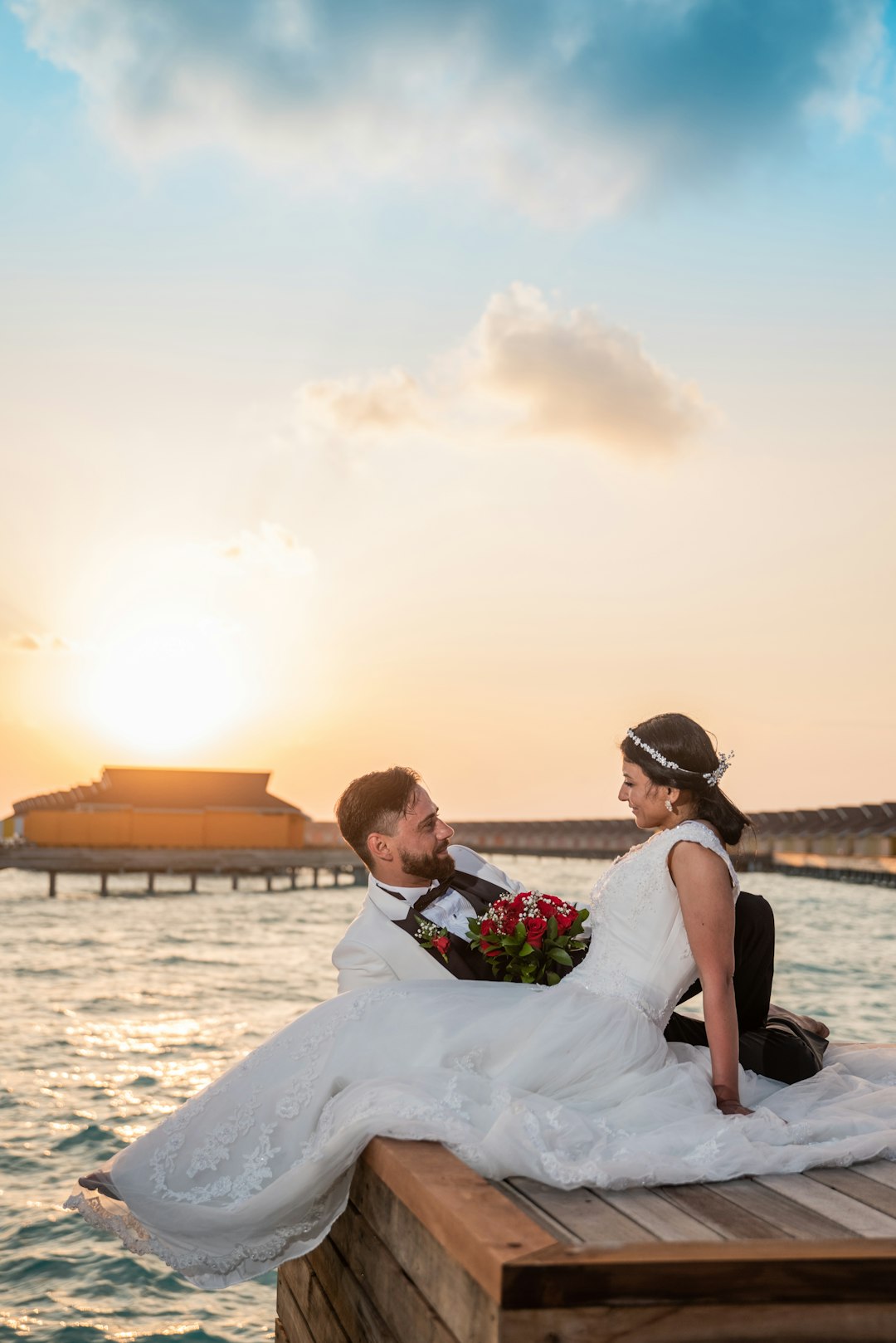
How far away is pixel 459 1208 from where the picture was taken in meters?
2.34

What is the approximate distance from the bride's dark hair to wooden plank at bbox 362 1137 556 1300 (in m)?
1.17

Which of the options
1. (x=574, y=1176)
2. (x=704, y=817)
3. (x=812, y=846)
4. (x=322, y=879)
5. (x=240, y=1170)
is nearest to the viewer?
(x=574, y=1176)

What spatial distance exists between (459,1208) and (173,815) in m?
56.7

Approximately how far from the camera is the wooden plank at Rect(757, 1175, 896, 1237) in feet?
7.90

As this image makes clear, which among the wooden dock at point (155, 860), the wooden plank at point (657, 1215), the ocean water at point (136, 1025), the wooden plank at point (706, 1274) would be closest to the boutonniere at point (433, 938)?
the wooden plank at point (657, 1215)

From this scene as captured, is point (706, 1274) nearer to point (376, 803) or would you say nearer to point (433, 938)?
point (433, 938)

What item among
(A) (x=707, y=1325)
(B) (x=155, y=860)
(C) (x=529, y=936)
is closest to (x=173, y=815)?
(B) (x=155, y=860)

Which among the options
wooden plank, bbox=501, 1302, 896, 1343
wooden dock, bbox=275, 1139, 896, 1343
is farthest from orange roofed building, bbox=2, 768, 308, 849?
wooden plank, bbox=501, 1302, 896, 1343

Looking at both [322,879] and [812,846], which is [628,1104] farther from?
[812,846]

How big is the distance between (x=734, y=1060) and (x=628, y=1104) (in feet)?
1.14

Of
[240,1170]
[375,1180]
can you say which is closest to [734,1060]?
[375,1180]

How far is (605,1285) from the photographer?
2.07 metres

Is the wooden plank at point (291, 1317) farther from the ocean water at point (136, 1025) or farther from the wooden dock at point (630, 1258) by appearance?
the ocean water at point (136, 1025)

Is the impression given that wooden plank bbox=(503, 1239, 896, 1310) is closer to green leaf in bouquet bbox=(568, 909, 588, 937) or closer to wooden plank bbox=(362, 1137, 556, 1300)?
wooden plank bbox=(362, 1137, 556, 1300)
